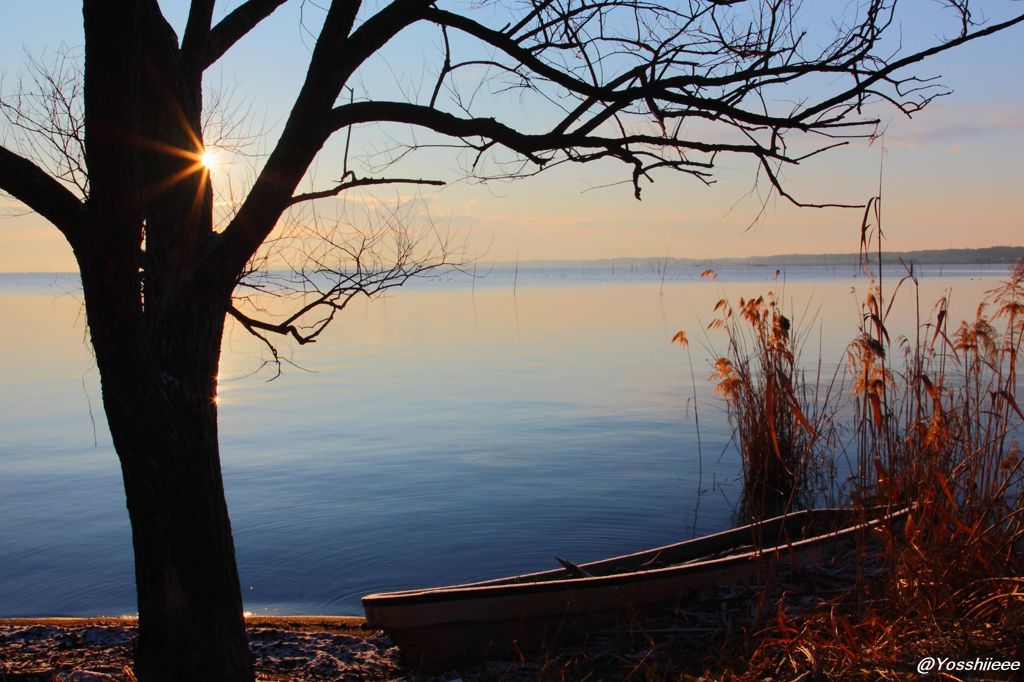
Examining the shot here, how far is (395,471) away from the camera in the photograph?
402 inches

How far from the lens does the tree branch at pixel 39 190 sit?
3129 millimetres

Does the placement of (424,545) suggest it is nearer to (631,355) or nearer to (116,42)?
(116,42)

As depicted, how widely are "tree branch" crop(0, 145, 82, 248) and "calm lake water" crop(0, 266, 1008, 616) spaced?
3263 mm

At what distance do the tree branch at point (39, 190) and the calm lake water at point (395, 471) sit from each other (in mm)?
3263

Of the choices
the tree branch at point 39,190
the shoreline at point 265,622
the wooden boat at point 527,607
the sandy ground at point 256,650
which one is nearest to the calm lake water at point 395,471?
the shoreline at point 265,622

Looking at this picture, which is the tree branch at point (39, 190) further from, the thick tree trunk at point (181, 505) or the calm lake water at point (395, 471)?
the calm lake water at point (395, 471)

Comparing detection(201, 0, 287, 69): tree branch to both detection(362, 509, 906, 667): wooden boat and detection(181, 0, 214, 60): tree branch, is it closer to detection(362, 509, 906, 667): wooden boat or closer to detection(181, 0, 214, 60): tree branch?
detection(181, 0, 214, 60): tree branch

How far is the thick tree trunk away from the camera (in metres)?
3.48

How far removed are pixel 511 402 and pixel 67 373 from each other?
9829mm

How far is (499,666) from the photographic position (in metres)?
4.30

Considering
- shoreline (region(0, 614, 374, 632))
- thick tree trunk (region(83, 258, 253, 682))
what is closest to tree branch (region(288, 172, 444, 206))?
thick tree trunk (region(83, 258, 253, 682))

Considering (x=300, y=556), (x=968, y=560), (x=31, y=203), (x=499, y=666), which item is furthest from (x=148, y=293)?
(x=300, y=556)

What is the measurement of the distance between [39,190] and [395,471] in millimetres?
7348

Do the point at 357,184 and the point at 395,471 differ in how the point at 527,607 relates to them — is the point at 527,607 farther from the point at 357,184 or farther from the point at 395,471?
the point at 395,471
